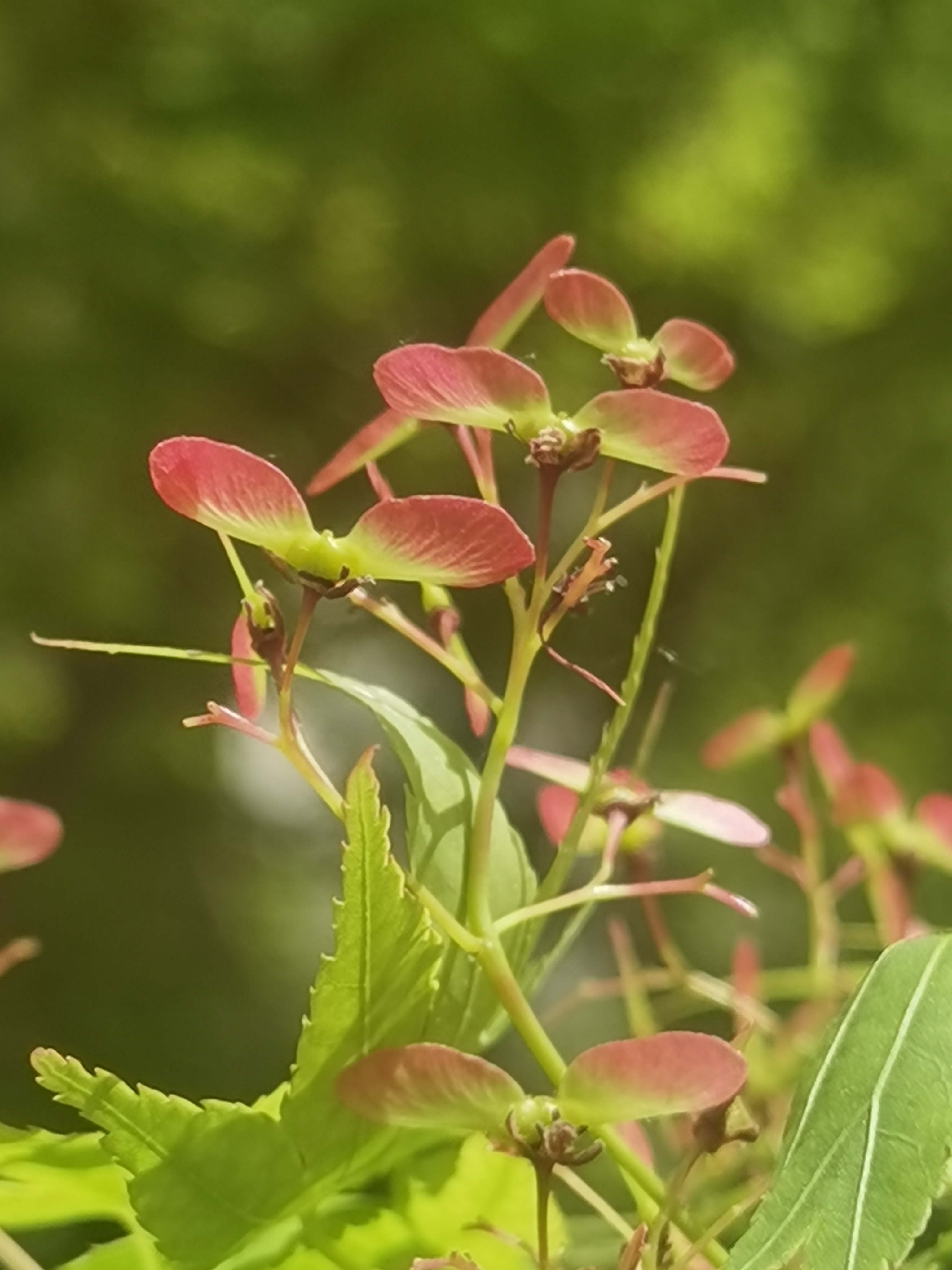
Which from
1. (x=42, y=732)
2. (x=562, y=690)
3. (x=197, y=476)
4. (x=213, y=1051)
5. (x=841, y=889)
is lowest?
(x=213, y=1051)

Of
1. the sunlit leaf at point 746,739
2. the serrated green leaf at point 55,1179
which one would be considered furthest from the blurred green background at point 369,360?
the serrated green leaf at point 55,1179

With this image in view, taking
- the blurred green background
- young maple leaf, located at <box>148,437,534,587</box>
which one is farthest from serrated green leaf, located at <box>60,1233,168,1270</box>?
the blurred green background

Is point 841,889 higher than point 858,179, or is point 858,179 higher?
point 858,179

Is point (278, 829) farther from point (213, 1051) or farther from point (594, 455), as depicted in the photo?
point (594, 455)

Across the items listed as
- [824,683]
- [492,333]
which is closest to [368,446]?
[492,333]

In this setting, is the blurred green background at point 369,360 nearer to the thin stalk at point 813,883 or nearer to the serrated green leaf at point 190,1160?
the thin stalk at point 813,883

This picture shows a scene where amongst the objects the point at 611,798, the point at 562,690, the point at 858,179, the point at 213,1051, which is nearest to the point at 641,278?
the point at 858,179
